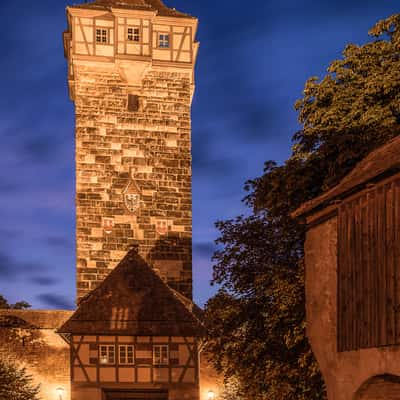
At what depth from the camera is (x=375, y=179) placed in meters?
12.0

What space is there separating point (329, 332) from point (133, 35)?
21.3m

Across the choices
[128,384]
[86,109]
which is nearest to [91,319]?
[128,384]

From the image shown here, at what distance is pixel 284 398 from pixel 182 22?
2010 centimetres

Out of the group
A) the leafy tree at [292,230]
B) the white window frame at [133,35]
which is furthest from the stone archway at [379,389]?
the white window frame at [133,35]

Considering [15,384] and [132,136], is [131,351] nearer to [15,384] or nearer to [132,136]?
[15,384]

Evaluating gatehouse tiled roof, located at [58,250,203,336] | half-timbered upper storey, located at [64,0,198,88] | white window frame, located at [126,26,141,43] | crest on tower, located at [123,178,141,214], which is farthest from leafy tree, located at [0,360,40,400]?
white window frame, located at [126,26,141,43]

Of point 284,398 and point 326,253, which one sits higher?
Answer: point 326,253

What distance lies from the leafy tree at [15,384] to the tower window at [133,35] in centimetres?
1352

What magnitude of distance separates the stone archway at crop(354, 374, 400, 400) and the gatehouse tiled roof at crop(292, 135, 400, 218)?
9.65ft

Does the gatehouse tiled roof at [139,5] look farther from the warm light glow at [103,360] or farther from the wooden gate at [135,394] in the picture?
the wooden gate at [135,394]

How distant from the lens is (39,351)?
28.2 meters

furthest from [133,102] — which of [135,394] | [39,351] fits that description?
[135,394]

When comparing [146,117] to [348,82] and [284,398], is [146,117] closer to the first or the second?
[348,82]

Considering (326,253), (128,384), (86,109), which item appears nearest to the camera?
(326,253)
